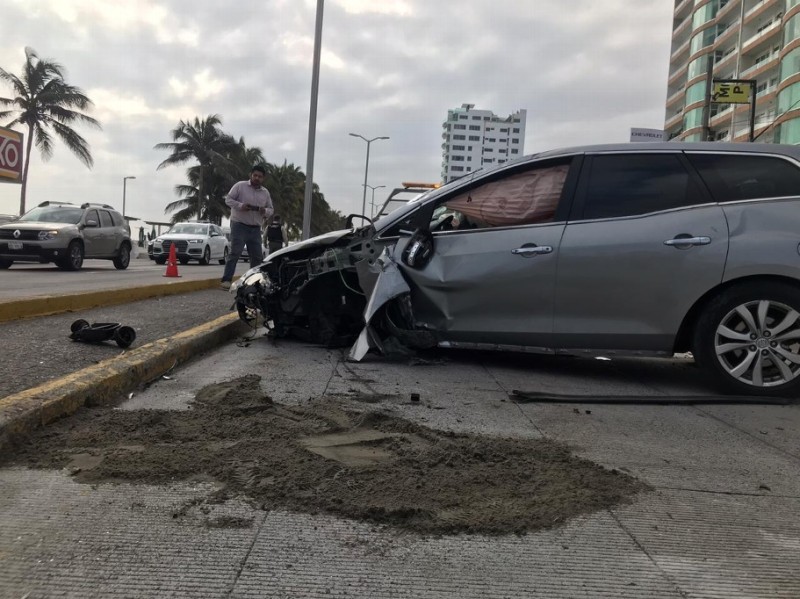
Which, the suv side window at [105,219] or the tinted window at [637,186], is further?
the suv side window at [105,219]

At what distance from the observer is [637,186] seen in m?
4.68

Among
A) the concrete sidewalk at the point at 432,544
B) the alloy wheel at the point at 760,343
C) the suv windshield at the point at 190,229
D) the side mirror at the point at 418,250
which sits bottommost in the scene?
the concrete sidewalk at the point at 432,544

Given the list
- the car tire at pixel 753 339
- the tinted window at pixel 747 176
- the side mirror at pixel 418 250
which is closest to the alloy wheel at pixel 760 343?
the car tire at pixel 753 339

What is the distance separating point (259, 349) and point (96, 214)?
1217cm

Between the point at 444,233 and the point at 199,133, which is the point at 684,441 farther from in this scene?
the point at 199,133

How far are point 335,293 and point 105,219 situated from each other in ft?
42.3

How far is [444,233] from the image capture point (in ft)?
16.6

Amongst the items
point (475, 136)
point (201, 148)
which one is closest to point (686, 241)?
point (201, 148)

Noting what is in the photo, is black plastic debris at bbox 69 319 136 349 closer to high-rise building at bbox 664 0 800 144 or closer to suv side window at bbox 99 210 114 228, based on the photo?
suv side window at bbox 99 210 114 228

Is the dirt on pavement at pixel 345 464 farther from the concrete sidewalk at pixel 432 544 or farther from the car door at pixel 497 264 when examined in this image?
the car door at pixel 497 264

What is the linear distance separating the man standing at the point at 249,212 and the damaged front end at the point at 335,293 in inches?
118

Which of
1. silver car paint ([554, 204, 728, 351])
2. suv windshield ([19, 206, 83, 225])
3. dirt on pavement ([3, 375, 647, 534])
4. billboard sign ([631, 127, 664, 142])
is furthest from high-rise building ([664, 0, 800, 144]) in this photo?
dirt on pavement ([3, 375, 647, 534])

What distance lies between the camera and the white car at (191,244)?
22.7 m

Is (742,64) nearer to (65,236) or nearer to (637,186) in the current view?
(65,236)
